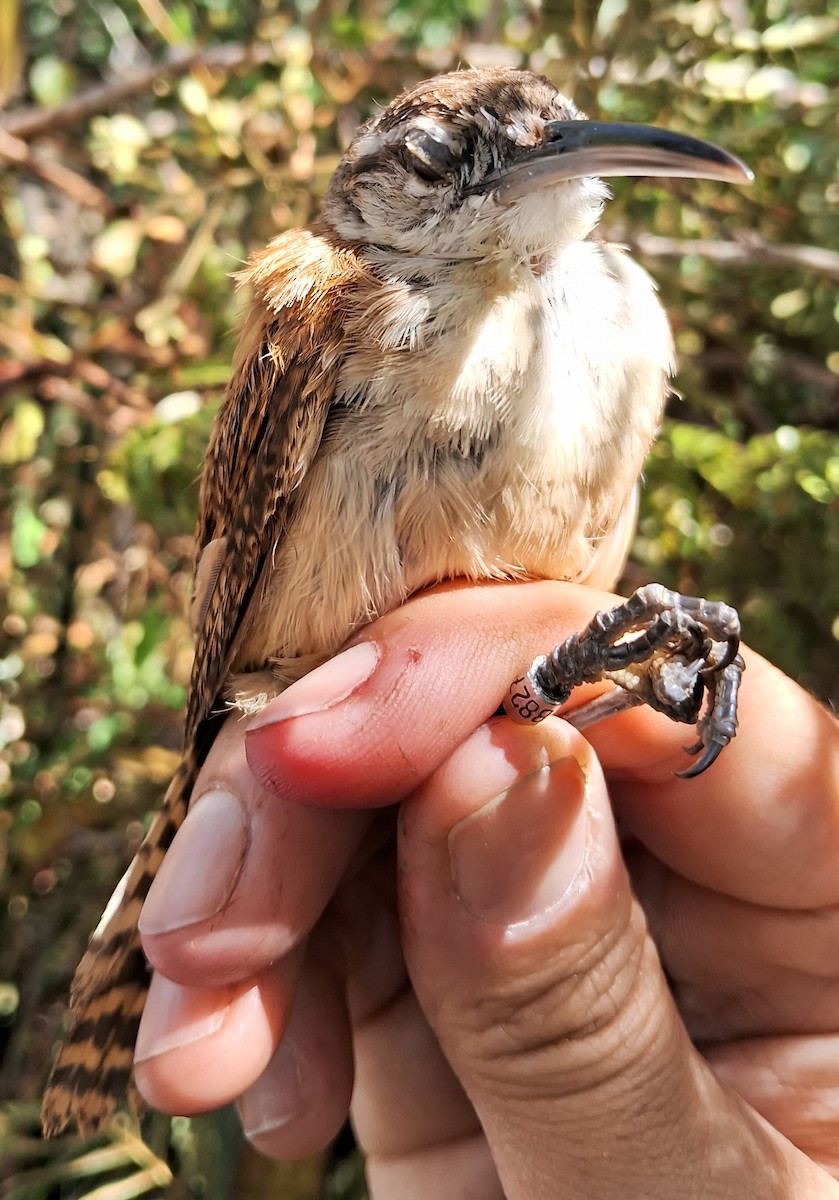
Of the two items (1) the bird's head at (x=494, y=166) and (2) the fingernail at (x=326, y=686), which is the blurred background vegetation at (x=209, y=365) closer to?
(1) the bird's head at (x=494, y=166)

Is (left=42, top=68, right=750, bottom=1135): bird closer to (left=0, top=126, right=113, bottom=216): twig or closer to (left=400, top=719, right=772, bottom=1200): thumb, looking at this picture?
(left=400, top=719, right=772, bottom=1200): thumb

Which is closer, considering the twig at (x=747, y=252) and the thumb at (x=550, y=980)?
the thumb at (x=550, y=980)

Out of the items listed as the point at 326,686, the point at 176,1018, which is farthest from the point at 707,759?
the point at 176,1018

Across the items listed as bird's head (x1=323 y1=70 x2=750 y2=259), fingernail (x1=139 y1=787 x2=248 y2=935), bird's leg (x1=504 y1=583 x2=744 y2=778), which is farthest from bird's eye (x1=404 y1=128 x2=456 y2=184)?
fingernail (x1=139 y1=787 x2=248 y2=935)

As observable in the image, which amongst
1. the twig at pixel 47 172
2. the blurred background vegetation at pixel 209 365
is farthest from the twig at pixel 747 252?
the twig at pixel 47 172

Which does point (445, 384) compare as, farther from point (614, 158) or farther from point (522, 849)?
point (522, 849)
